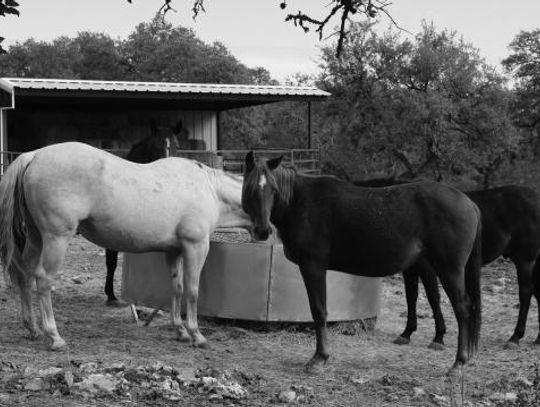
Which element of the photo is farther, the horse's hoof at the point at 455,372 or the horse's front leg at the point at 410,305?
the horse's front leg at the point at 410,305

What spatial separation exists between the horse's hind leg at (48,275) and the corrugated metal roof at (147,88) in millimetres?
Result: 12797

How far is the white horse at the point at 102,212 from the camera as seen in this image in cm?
638

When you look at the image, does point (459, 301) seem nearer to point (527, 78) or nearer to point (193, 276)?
point (193, 276)

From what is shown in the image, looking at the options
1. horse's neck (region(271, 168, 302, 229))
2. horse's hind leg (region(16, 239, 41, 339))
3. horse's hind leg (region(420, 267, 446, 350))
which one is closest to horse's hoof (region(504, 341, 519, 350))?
horse's hind leg (region(420, 267, 446, 350))

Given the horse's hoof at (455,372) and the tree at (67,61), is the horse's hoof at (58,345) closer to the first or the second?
the horse's hoof at (455,372)

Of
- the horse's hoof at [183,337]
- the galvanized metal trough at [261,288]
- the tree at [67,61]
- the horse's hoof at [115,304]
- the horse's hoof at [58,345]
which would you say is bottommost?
the horse's hoof at [115,304]

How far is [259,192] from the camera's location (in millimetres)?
5922

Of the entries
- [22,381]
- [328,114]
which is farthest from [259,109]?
[22,381]

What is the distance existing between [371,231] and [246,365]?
4.62ft

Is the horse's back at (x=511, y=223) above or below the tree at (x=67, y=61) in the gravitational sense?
below

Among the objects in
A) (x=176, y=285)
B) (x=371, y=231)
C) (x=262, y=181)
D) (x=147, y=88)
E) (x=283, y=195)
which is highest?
(x=147, y=88)

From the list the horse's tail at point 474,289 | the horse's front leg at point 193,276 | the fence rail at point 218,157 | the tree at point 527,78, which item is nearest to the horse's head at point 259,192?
the horse's front leg at point 193,276

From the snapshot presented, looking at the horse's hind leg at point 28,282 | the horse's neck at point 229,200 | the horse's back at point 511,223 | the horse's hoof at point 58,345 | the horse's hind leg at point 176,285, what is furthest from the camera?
the horse's back at point 511,223

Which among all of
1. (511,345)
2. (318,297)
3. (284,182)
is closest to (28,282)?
(284,182)
